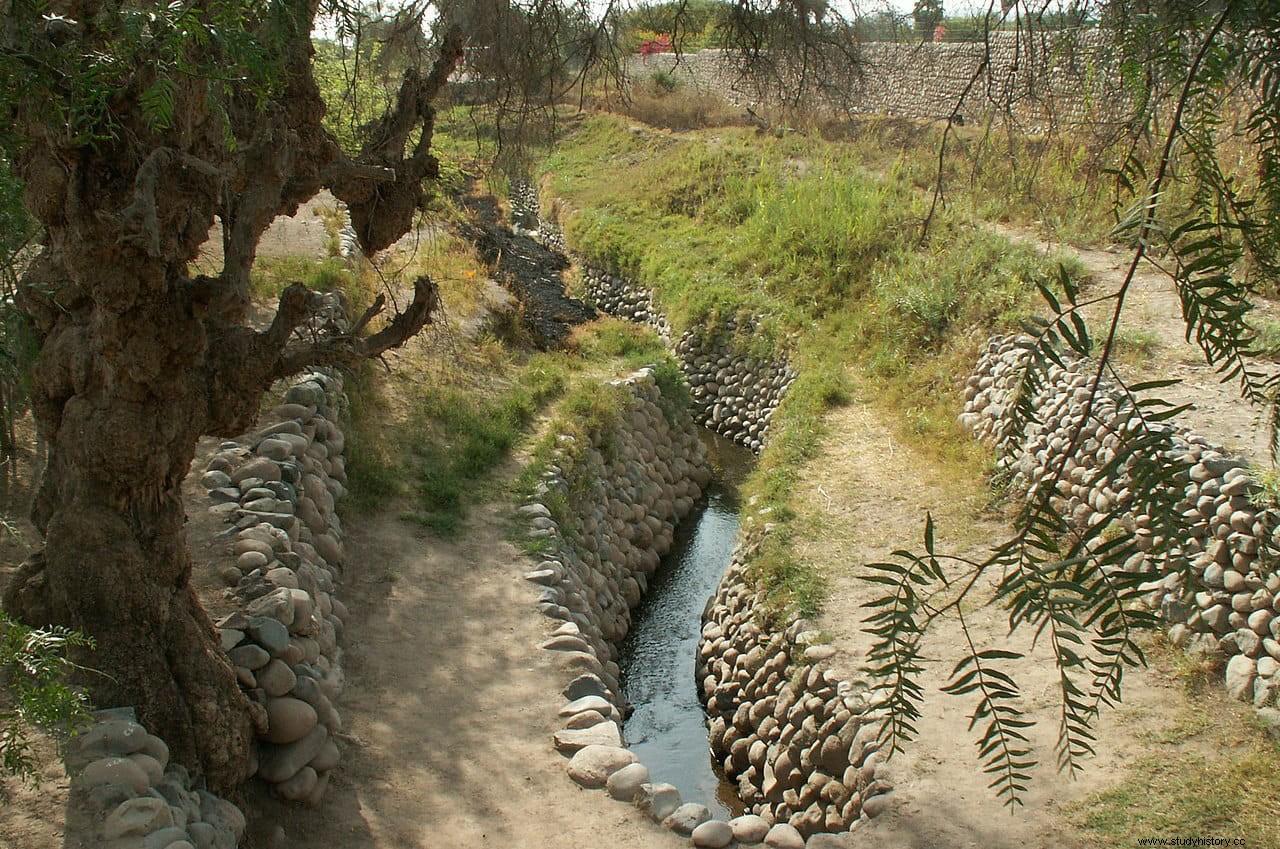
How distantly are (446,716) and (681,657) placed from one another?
3430mm

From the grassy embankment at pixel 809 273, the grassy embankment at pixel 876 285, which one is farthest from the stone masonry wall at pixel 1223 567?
the grassy embankment at pixel 809 273

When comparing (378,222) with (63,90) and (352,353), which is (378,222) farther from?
(63,90)

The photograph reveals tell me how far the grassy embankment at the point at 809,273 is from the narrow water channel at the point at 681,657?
0.98 m

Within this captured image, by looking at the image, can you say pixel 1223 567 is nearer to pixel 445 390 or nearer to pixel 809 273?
pixel 445 390

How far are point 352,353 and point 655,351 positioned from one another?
9.07 meters

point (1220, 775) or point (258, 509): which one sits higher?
point (258, 509)

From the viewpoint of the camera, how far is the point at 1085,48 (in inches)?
133

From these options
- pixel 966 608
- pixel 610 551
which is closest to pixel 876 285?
pixel 610 551

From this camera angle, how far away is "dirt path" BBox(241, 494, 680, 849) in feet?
16.2

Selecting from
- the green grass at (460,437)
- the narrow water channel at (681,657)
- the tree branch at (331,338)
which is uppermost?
the tree branch at (331,338)

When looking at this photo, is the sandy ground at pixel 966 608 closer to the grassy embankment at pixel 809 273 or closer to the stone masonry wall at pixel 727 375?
the grassy embankment at pixel 809 273

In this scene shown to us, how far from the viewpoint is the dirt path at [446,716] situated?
4.94 m

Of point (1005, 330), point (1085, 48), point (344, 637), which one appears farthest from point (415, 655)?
point (1005, 330)

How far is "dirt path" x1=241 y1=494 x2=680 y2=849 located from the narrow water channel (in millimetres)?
1416
